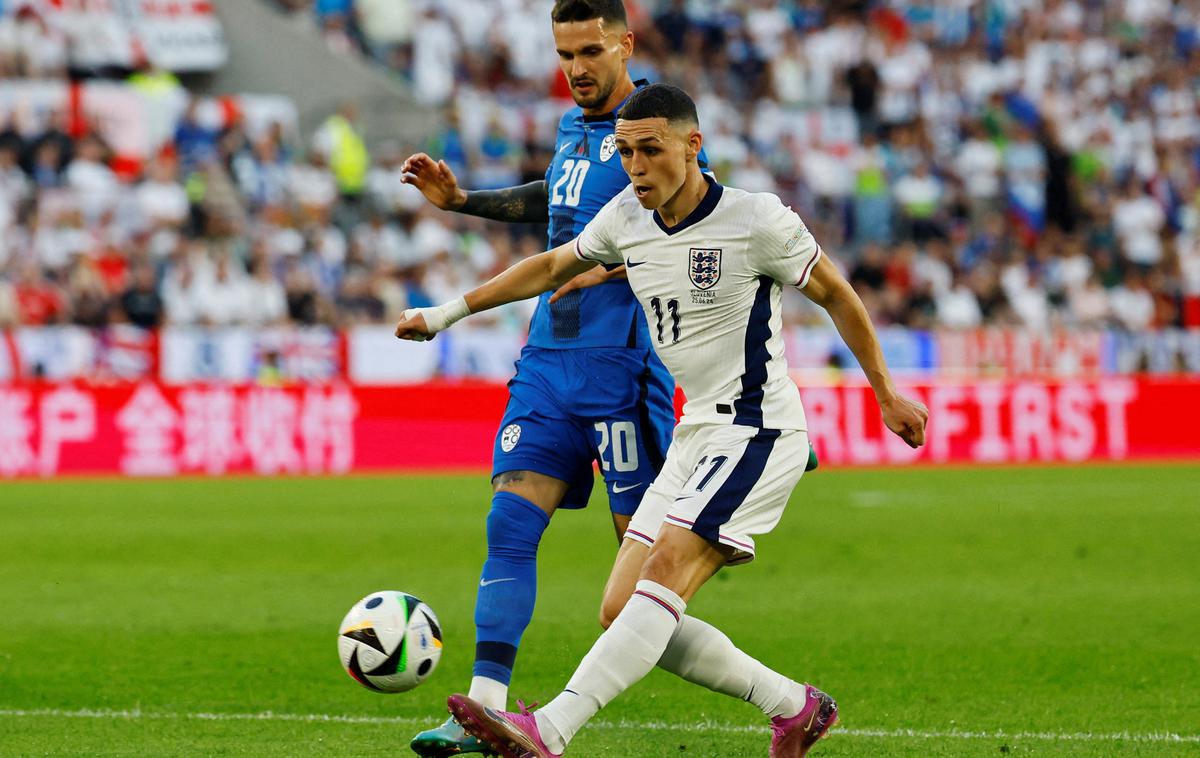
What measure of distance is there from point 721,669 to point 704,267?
123 cm

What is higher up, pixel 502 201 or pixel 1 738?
pixel 502 201

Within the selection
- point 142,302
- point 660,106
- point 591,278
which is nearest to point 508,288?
point 591,278

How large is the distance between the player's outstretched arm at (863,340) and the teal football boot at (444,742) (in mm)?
1599

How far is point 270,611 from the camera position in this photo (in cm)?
953

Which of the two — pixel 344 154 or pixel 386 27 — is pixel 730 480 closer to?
pixel 344 154

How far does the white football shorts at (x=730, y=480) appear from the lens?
5230mm

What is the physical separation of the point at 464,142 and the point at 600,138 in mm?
16669

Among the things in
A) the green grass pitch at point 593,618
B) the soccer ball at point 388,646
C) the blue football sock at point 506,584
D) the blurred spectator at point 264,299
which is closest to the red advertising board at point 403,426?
the green grass pitch at point 593,618

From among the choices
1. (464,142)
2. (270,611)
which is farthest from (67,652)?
(464,142)

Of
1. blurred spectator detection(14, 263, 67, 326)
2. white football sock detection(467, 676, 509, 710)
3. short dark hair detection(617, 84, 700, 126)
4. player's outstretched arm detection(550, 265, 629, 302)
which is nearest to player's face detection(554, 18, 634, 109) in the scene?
player's outstretched arm detection(550, 265, 629, 302)

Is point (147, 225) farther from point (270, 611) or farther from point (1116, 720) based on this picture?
point (1116, 720)

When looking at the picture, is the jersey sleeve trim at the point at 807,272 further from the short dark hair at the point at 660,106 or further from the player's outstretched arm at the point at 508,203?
the player's outstretched arm at the point at 508,203

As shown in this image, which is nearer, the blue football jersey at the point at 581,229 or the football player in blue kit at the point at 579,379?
the football player in blue kit at the point at 579,379

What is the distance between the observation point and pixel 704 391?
5461mm
